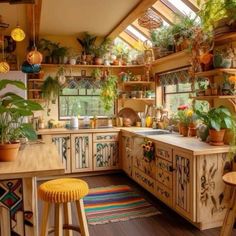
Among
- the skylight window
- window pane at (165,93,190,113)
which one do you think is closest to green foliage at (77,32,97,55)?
the skylight window

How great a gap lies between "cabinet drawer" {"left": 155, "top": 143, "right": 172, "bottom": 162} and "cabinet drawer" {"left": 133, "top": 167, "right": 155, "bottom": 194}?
16.9 inches

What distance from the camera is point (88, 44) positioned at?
5.21 m

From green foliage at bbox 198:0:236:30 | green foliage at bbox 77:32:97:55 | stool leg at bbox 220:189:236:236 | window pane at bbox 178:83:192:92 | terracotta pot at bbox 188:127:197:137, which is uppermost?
green foliage at bbox 77:32:97:55

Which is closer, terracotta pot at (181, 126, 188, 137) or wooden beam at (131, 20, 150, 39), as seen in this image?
terracotta pot at (181, 126, 188, 137)

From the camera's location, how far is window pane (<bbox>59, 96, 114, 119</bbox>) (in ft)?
17.3

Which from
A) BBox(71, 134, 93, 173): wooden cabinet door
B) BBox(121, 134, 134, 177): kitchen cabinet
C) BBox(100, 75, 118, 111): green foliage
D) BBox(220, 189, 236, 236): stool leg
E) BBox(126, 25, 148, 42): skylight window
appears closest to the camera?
BBox(220, 189, 236, 236): stool leg

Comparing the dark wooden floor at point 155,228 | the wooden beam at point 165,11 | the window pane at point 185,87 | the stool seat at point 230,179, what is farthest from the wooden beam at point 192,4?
the dark wooden floor at point 155,228

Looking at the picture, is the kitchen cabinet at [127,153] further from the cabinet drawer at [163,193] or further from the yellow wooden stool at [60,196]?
the yellow wooden stool at [60,196]

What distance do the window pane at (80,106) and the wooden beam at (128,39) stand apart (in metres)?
1.23

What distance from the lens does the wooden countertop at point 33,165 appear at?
190cm

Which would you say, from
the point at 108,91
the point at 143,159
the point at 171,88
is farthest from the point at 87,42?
the point at 143,159

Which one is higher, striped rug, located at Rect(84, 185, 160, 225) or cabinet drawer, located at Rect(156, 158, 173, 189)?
cabinet drawer, located at Rect(156, 158, 173, 189)

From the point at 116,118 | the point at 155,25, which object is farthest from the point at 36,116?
the point at 155,25

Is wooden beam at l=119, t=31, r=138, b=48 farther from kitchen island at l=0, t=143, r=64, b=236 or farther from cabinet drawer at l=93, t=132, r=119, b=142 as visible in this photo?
kitchen island at l=0, t=143, r=64, b=236
